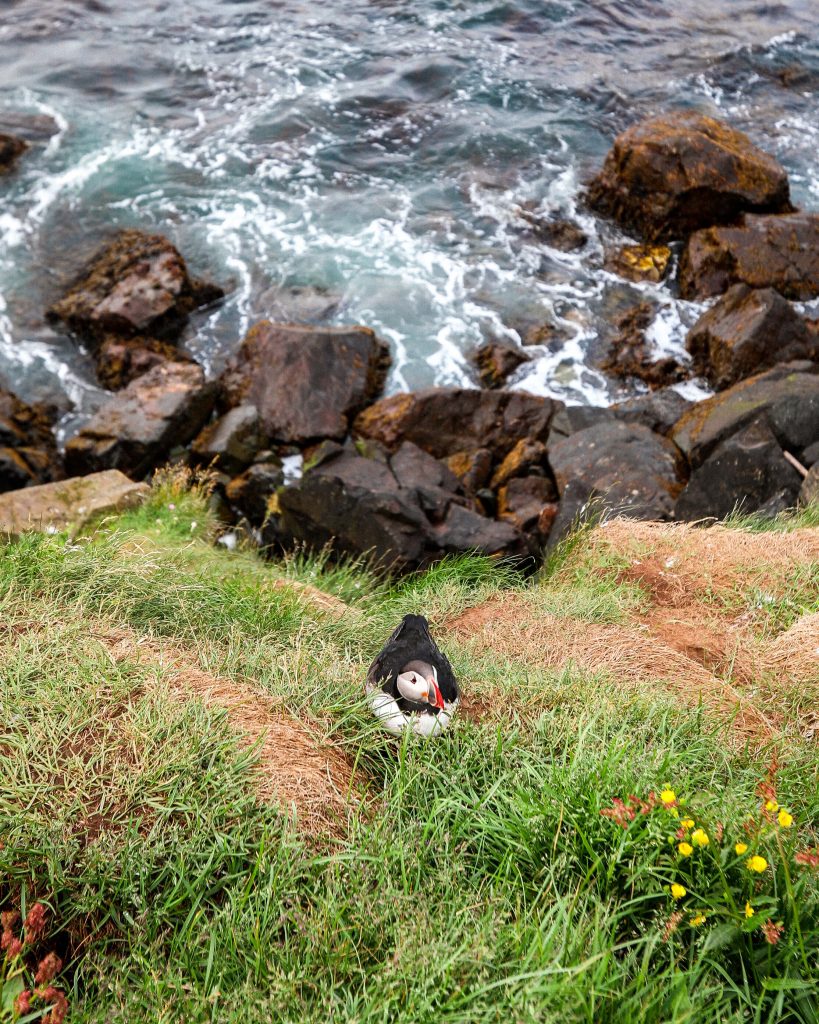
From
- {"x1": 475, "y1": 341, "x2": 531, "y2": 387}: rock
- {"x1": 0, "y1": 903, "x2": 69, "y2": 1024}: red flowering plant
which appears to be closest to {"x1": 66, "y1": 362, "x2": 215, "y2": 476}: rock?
{"x1": 475, "y1": 341, "x2": 531, "y2": 387}: rock

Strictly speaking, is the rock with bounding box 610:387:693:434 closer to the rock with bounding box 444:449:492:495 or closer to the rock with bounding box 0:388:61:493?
the rock with bounding box 444:449:492:495

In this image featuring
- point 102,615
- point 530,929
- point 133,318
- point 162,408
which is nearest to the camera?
point 530,929

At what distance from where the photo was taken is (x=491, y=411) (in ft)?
29.8

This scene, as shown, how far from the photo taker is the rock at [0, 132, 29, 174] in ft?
41.2

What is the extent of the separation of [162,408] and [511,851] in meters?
7.28

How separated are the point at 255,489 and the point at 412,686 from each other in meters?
5.42

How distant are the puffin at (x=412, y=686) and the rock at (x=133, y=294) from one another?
7884mm

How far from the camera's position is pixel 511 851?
282 cm

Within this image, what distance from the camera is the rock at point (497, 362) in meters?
10.0

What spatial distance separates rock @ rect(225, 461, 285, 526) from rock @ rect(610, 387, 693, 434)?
142 inches

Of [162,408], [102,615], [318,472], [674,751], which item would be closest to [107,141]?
[162,408]

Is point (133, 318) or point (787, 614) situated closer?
point (787, 614)

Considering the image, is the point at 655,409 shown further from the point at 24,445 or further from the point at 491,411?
the point at 24,445

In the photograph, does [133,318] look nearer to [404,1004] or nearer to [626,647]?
[626,647]
